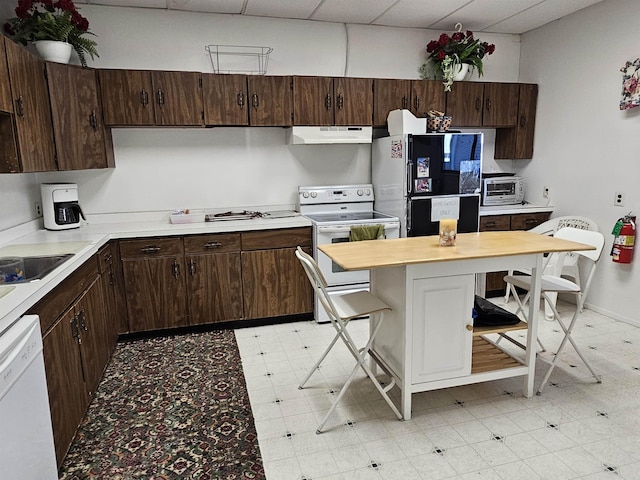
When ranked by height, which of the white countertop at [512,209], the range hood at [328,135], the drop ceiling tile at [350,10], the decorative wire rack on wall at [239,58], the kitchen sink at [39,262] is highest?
the drop ceiling tile at [350,10]

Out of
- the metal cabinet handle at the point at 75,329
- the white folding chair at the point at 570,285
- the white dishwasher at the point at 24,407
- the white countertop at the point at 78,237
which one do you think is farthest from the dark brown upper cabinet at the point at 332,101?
the white dishwasher at the point at 24,407

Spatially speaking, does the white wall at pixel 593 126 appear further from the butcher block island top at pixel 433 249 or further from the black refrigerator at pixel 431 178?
the butcher block island top at pixel 433 249

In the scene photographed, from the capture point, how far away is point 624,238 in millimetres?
3564

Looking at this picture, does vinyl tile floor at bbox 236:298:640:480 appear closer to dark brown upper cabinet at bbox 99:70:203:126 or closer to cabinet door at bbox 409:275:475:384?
cabinet door at bbox 409:275:475:384

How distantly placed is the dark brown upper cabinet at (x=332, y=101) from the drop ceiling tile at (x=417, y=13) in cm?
64

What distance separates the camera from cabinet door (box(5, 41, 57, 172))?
2512mm

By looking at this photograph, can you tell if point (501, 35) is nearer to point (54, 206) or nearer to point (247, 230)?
point (247, 230)

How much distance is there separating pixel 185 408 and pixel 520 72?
4.64 meters

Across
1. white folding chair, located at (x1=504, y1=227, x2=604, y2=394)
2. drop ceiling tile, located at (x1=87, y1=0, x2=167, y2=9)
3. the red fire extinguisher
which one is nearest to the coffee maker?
drop ceiling tile, located at (x1=87, y1=0, x2=167, y2=9)

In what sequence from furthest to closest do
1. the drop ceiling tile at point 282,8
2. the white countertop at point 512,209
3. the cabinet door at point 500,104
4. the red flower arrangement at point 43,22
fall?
the cabinet door at point 500,104
the white countertop at point 512,209
the drop ceiling tile at point 282,8
the red flower arrangement at point 43,22

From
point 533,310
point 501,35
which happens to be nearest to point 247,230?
point 533,310

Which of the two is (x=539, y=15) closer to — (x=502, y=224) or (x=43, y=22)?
(x=502, y=224)

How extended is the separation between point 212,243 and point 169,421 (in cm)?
150

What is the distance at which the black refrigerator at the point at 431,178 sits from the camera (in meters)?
3.81
